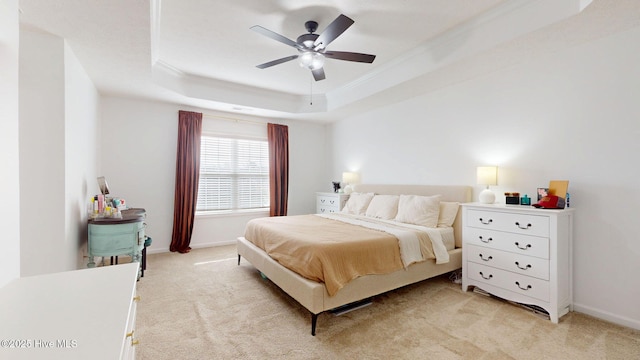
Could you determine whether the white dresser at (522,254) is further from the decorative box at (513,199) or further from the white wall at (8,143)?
the white wall at (8,143)

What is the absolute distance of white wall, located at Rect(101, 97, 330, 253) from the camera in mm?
4235

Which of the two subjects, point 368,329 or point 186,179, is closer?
point 368,329

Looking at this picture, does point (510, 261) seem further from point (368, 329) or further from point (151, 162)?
point (151, 162)

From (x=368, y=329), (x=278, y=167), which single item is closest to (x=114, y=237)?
(x=368, y=329)

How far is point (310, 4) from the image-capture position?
2.48 m

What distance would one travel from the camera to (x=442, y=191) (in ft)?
12.3

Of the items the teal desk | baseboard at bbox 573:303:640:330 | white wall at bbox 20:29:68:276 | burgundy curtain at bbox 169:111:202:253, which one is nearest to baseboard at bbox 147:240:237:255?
burgundy curtain at bbox 169:111:202:253

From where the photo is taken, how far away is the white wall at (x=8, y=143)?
1.04m

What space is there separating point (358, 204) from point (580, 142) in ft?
8.91

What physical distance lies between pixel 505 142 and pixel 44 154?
4.65 m

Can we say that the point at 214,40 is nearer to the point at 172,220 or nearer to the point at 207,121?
the point at 207,121

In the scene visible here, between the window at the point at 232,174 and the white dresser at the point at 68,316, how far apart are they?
13.2ft

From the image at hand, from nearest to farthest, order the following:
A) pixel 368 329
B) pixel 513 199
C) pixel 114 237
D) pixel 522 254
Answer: pixel 368 329
pixel 522 254
pixel 513 199
pixel 114 237

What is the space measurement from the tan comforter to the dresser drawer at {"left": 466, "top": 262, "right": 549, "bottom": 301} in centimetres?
49
